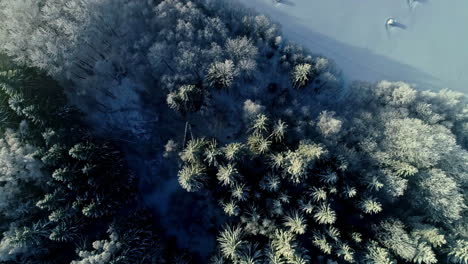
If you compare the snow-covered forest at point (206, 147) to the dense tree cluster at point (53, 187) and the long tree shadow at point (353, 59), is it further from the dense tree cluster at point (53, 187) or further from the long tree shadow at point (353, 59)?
the long tree shadow at point (353, 59)

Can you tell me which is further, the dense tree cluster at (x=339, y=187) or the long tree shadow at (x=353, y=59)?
the long tree shadow at (x=353, y=59)

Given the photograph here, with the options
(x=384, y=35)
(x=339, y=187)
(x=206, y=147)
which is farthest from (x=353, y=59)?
(x=206, y=147)

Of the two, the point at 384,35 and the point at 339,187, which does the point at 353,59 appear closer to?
the point at 384,35

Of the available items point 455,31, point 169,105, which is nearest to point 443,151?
point 455,31

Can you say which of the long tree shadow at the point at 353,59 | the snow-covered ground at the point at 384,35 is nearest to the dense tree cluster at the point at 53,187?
the snow-covered ground at the point at 384,35

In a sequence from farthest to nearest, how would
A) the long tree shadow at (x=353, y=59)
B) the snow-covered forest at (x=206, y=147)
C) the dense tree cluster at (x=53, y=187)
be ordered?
the long tree shadow at (x=353, y=59), the snow-covered forest at (x=206, y=147), the dense tree cluster at (x=53, y=187)

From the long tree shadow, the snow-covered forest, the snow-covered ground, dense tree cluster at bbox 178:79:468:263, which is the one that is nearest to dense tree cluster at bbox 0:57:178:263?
the snow-covered forest

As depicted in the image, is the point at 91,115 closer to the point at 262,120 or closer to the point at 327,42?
the point at 262,120

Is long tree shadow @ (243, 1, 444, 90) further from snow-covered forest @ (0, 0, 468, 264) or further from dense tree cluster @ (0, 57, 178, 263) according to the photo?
dense tree cluster @ (0, 57, 178, 263)
